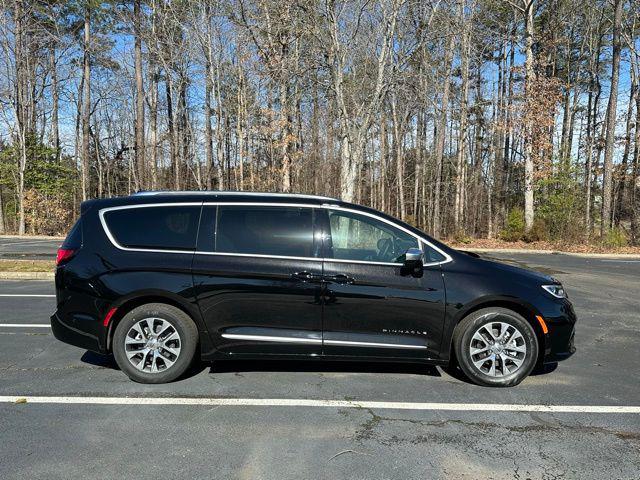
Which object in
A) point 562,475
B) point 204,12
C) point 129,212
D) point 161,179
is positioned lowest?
point 562,475

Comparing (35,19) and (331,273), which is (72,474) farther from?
(35,19)

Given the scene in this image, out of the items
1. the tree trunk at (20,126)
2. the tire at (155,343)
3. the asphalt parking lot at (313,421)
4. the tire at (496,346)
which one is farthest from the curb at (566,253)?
the tree trunk at (20,126)

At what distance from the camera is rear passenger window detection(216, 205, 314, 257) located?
4.43 meters

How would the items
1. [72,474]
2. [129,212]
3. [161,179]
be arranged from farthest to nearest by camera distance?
1. [161,179]
2. [129,212]
3. [72,474]

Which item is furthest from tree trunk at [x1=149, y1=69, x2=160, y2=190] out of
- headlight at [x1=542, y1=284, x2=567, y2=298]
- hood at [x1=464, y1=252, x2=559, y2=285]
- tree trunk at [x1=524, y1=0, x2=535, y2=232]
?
headlight at [x1=542, y1=284, x2=567, y2=298]

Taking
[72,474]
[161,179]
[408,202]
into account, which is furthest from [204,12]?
[408,202]

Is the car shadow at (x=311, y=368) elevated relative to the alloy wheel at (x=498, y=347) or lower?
lower

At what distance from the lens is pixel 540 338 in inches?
176

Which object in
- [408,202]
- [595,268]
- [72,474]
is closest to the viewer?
[72,474]

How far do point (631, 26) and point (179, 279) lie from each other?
34.3 metres

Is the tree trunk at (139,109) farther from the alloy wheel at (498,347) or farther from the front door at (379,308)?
the alloy wheel at (498,347)

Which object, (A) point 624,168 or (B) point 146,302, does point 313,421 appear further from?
(A) point 624,168

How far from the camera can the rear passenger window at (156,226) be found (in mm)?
4516

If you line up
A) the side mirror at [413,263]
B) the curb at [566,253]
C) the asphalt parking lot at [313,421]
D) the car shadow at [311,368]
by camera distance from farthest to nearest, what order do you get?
the curb at [566,253], the car shadow at [311,368], the side mirror at [413,263], the asphalt parking lot at [313,421]
